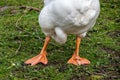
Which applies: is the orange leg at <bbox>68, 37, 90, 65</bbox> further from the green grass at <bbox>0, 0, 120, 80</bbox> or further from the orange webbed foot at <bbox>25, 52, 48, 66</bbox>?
the orange webbed foot at <bbox>25, 52, 48, 66</bbox>

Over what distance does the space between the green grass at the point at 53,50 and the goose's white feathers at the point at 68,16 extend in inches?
17.9

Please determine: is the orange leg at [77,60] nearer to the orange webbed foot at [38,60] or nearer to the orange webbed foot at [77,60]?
the orange webbed foot at [77,60]

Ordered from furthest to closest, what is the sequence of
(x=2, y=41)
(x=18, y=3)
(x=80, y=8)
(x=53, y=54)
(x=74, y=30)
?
(x=18, y=3)
(x=2, y=41)
(x=53, y=54)
(x=74, y=30)
(x=80, y=8)

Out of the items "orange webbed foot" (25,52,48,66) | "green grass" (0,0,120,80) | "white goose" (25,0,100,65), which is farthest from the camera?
"orange webbed foot" (25,52,48,66)

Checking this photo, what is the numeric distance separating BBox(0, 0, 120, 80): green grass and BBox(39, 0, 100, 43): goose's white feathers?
17.9 inches

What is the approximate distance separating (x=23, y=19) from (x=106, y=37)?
156cm

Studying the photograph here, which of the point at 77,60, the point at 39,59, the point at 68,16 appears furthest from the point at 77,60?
the point at 68,16

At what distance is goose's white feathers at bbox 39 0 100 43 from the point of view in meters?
4.22

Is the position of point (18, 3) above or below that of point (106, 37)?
above

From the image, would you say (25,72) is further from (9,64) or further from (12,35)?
(12,35)

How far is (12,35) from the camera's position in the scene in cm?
576

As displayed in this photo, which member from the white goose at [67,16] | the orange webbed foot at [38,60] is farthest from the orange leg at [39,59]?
the white goose at [67,16]

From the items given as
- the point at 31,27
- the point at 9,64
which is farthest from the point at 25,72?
the point at 31,27

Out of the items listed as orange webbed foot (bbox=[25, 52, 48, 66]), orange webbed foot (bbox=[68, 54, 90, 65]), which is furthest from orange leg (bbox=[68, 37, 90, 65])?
orange webbed foot (bbox=[25, 52, 48, 66])
